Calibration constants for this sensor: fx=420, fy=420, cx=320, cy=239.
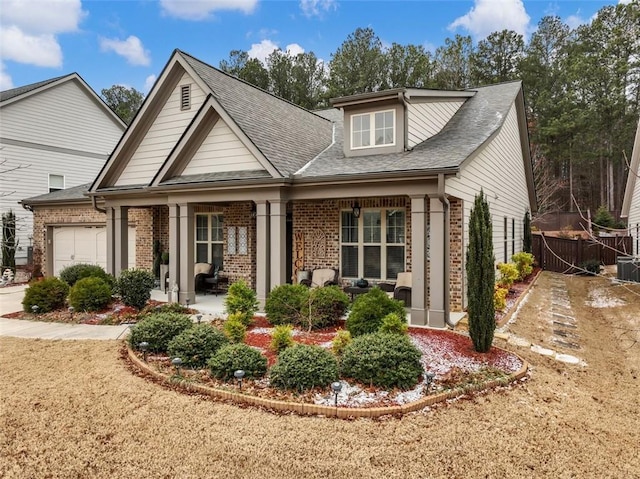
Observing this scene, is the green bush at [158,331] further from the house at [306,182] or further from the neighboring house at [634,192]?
the neighboring house at [634,192]

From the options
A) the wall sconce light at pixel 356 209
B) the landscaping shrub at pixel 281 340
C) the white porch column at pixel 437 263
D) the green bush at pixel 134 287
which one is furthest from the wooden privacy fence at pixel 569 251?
the green bush at pixel 134 287

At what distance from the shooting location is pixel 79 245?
616 inches

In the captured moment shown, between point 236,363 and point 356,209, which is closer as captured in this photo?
point 236,363

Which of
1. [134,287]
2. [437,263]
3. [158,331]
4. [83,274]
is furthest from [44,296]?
[437,263]

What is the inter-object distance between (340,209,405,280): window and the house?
0.03 metres

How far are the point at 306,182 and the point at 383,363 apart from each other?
5218mm

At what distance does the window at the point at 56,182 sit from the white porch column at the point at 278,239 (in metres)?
15.7

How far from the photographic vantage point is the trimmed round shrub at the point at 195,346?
5.94 m

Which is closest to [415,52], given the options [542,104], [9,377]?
[542,104]

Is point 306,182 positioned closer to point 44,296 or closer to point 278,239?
point 278,239

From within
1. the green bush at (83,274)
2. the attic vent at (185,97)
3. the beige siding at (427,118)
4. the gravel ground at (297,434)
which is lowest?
the gravel ground at (297,434)

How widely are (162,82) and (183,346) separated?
8850 mm

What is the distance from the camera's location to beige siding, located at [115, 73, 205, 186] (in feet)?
39.4

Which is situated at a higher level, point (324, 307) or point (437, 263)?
point (437, 263)
